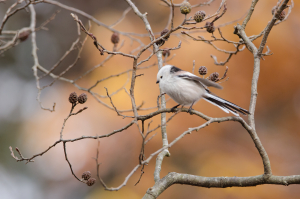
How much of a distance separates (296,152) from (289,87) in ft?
3.56

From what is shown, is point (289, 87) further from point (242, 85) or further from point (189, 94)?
point (189, 94)

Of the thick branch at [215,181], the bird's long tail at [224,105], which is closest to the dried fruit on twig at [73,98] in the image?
the thick branch at [215,181]

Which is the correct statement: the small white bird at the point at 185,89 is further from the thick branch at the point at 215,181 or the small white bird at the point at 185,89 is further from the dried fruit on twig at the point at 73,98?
the dried fruit on twig at the point at 73,98

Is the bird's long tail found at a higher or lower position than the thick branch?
higher

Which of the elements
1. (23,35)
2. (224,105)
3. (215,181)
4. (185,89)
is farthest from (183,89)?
(23,35)

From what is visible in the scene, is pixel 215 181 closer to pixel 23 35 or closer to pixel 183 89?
pixel 183 89

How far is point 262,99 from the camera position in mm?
4781

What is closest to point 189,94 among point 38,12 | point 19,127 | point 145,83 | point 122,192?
point 145,83

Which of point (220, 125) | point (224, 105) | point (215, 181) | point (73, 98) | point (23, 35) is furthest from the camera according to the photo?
point (220, 125)

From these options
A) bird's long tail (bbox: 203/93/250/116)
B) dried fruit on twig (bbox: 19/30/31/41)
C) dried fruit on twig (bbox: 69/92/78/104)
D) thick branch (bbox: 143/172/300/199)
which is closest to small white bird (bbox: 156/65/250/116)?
bird's long tail (bbox: 203/93/250/116)

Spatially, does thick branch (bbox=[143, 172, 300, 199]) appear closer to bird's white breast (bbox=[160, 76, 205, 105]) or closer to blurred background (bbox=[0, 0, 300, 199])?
bird's white breast (bbox=[160, 76, 205, 105])

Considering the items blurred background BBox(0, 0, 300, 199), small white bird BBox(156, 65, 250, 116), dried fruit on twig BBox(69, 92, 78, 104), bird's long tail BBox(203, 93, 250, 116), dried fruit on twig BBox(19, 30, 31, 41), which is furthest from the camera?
blurred background BBox(0, 0, 300, 199)

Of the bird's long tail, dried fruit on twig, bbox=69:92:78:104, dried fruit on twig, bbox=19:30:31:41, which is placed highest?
dried fruit on twig, bbox=19:30:31:41

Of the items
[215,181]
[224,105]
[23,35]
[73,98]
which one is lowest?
[215,181]
